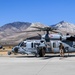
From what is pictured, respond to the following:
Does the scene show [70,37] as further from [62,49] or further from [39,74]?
[39,74]

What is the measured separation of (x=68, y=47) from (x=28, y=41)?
14.8 ft

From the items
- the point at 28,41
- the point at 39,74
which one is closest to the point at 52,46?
the point at 28,41

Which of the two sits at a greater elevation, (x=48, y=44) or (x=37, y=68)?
(x=48, y=44)

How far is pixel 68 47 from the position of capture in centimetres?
3027

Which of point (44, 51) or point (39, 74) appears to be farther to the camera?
point (44, 51)

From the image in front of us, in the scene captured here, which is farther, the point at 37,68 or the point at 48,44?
the point at 48,44

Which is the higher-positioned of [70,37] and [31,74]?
[70,37]

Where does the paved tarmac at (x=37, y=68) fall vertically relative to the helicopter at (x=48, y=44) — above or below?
below

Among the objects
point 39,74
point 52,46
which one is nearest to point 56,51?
point 52,46

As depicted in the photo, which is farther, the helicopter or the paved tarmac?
the helicopter

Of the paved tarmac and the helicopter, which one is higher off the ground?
the helicopter

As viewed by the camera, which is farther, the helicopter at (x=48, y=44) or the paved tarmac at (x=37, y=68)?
the helicopter at (x=48, y=44)

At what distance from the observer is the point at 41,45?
1186 inches

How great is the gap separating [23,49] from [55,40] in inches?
145
